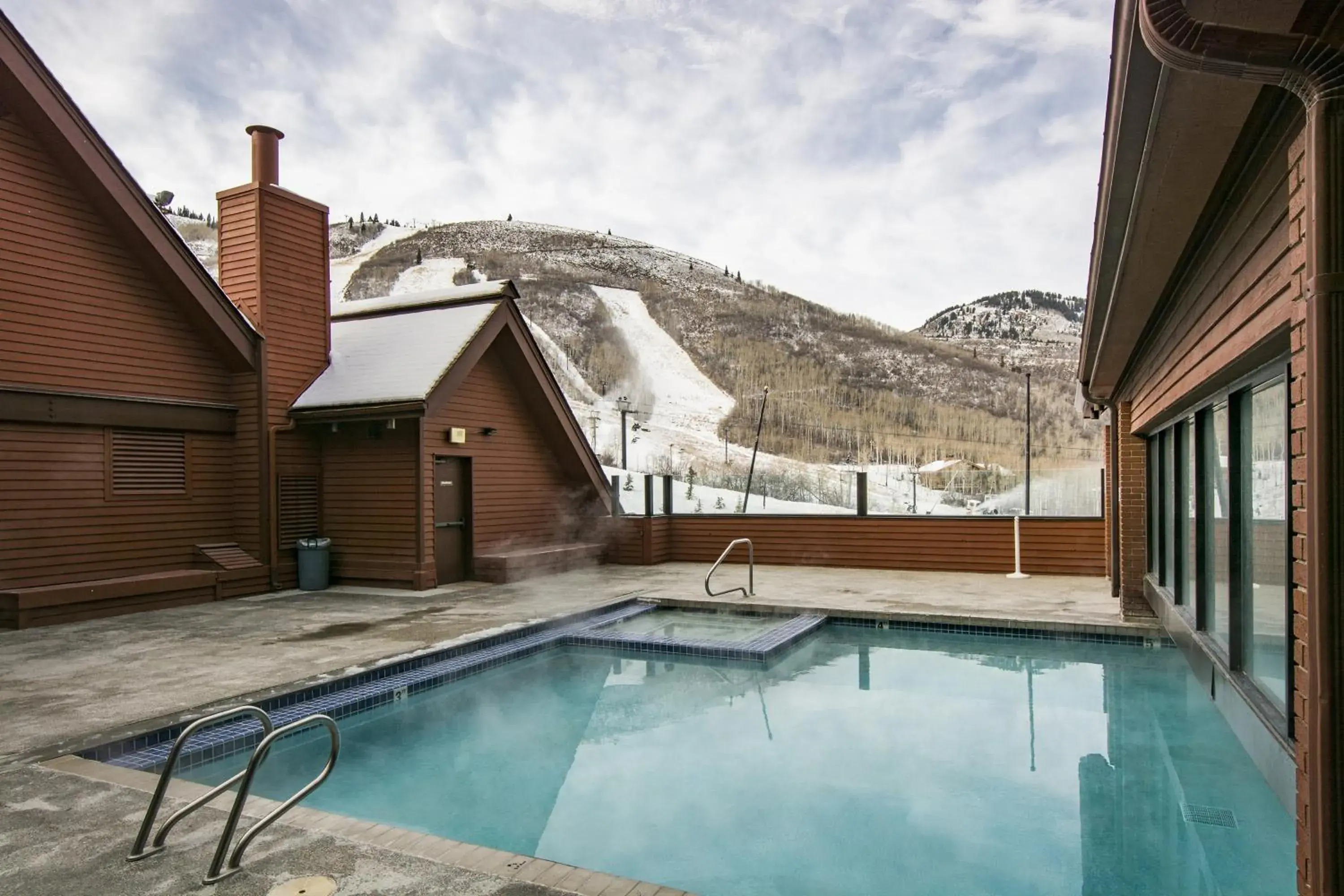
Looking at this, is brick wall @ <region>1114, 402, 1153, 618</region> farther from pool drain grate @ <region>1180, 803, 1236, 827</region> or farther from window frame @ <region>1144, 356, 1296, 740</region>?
pool drain grate @ <region>1180, 803, 1236, 827</region>

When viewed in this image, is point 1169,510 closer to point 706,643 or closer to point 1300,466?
point 706,643

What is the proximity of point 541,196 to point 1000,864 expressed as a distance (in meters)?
79.0

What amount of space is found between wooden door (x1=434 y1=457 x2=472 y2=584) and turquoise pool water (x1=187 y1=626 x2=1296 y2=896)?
3.96 m

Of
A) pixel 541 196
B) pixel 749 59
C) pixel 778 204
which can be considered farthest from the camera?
pixel 541 196

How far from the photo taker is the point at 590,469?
501 inches

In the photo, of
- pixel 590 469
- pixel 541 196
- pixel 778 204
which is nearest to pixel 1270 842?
pixel 590 469

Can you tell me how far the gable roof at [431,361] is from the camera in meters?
9.90

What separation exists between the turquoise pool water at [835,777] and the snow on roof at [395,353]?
14.5ft

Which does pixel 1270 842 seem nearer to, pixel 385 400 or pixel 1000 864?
pixel 1000 864

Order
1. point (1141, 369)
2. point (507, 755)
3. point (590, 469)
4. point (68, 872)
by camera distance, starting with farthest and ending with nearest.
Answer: point (590, 469), point (1141, 369), point (507, 755), point (68, 872)

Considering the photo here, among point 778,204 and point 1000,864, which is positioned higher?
point 778,204

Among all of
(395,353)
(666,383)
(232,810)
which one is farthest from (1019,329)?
(232,810)

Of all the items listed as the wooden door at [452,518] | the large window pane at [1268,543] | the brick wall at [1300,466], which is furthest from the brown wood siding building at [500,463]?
the brick wall at [1300,466]

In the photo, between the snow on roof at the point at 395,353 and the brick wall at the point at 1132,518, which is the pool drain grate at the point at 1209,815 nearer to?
the brick wall at the point at 1132,518
